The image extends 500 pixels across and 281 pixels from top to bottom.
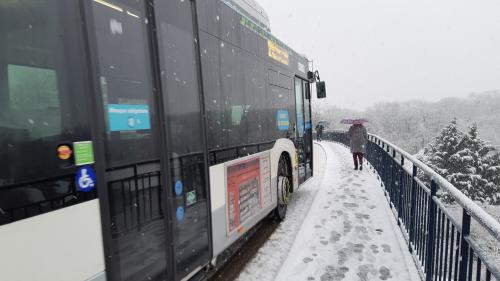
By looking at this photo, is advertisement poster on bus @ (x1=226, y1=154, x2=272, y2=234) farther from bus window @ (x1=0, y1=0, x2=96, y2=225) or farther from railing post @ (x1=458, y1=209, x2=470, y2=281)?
railing post @ (x1=458, y1=209, x2=470, y2=281)

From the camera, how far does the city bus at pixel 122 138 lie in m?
1.86

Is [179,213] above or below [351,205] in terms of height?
above

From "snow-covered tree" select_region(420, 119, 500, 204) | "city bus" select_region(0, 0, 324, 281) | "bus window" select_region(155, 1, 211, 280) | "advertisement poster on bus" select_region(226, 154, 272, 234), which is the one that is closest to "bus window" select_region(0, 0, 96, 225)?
"city bus" select_region(0, 0, 324, 281)

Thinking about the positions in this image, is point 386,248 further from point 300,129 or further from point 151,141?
point 151,141

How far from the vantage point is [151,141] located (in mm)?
2934

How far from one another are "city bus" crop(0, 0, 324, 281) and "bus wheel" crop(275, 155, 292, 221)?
5.20 feet

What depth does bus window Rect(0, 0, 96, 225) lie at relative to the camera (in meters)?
1.79

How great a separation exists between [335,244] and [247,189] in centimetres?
173

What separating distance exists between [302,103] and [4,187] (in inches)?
290

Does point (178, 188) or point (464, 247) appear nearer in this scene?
point (464, 247)

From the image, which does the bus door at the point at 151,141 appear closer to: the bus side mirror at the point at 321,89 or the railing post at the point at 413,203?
the railing post at the point at 413,203

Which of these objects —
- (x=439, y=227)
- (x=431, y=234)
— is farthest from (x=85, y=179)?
(x=431, y=234)

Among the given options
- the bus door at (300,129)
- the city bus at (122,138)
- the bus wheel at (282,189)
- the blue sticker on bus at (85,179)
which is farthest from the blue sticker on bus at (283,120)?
the blue sticker on bus at (85,179)

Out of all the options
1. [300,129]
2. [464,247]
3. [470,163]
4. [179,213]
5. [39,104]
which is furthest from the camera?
[470,163]
